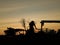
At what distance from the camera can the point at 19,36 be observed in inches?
1768

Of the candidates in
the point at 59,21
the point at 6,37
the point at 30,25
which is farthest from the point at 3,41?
the point at 59,21

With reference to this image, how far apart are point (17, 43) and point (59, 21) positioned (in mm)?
5737

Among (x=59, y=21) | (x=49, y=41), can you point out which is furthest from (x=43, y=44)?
(x=59, y=21)

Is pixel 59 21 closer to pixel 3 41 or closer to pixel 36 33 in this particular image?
pixel 36 33

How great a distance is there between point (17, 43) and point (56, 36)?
4791 millimetres

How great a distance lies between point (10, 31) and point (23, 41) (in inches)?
110

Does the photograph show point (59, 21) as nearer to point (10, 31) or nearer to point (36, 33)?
point (36, 33)

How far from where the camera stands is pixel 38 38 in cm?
4419

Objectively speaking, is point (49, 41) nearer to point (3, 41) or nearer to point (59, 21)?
point (59, 21)

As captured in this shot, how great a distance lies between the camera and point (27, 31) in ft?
146

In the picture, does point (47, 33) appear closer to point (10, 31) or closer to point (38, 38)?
point (38, 38)

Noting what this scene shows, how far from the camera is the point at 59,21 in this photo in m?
45.3

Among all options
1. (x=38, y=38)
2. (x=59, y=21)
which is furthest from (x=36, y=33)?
(x=59, y=21)

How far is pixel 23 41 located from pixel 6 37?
91.2 inches
